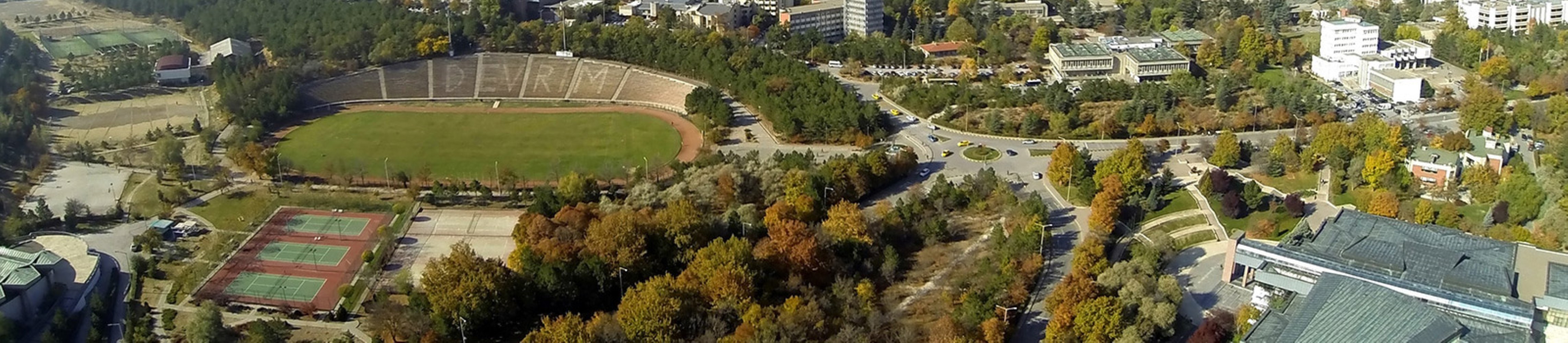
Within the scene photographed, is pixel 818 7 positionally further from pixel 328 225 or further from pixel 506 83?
pixel 328 225

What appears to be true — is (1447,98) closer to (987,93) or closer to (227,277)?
(987,93)

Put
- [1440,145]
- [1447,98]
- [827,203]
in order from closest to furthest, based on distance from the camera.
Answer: [827,203]
[1440,145]
[1447,98]

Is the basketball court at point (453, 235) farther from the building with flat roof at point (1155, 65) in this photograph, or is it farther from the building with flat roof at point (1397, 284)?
the building with flat roof at point (1155, 65)

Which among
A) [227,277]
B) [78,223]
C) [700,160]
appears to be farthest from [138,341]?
[700,160]

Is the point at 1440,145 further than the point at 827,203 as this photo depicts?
Yes

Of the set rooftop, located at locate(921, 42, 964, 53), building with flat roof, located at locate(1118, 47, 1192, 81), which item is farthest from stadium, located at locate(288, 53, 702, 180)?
building with flat roof, located at locate(1118, 47, 1192, 81)

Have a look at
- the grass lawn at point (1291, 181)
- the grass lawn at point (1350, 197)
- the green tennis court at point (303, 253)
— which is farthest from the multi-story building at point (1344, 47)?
the green tennis court at point (303, 253)
